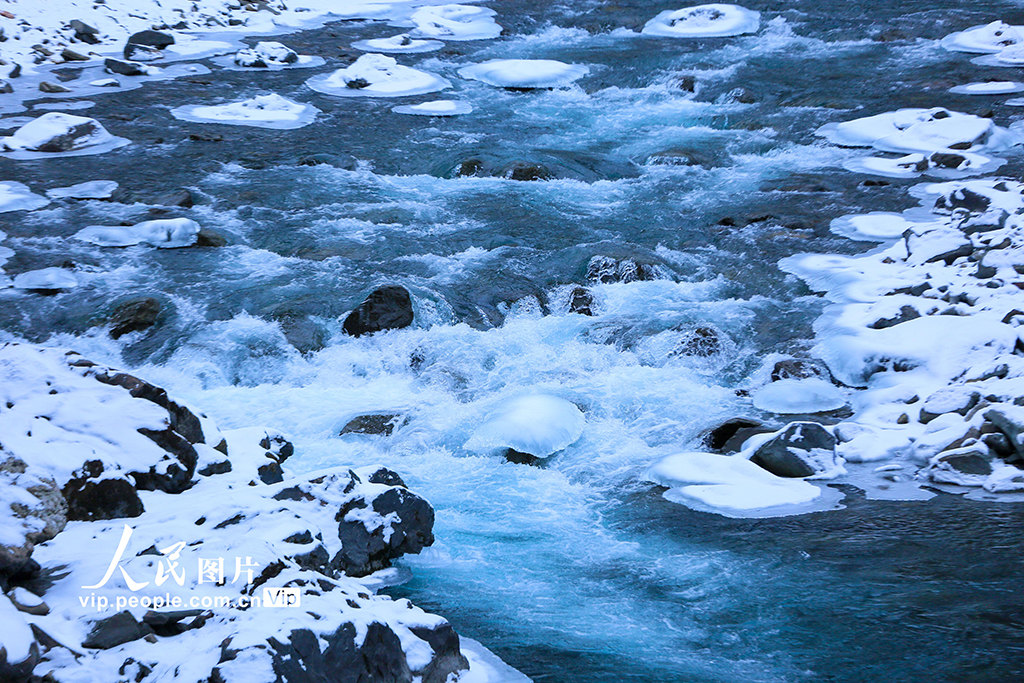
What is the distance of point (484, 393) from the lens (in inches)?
252

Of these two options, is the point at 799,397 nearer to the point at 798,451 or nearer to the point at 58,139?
the point at 798,451

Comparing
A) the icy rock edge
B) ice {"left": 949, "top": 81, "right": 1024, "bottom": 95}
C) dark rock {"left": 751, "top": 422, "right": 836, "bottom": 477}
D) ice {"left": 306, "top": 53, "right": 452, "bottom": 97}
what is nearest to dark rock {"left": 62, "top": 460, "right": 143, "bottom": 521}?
the icy rock edge

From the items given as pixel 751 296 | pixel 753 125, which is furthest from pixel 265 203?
pixel 753 125

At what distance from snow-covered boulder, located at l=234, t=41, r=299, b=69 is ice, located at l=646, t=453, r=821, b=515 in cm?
1179

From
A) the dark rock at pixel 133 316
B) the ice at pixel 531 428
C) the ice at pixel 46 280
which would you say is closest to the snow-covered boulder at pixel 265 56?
the ice at pixel 46 280

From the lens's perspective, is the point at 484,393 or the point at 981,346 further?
the point at 484,393

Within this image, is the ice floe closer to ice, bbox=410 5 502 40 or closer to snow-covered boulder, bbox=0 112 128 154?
snow-covered boulder, bbox=0 112 128 154

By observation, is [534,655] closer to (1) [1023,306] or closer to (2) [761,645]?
(2) [761,645]

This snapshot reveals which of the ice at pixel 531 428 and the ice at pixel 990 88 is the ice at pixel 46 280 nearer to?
the ice at pixel 531 428

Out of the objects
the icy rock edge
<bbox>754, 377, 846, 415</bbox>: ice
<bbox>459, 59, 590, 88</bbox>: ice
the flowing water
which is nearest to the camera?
the icy rock edge

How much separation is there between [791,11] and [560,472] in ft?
44.8

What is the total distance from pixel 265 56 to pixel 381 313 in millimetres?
9478

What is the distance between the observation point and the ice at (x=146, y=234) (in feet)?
27.9

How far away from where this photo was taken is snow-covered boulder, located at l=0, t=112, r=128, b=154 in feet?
34.8
